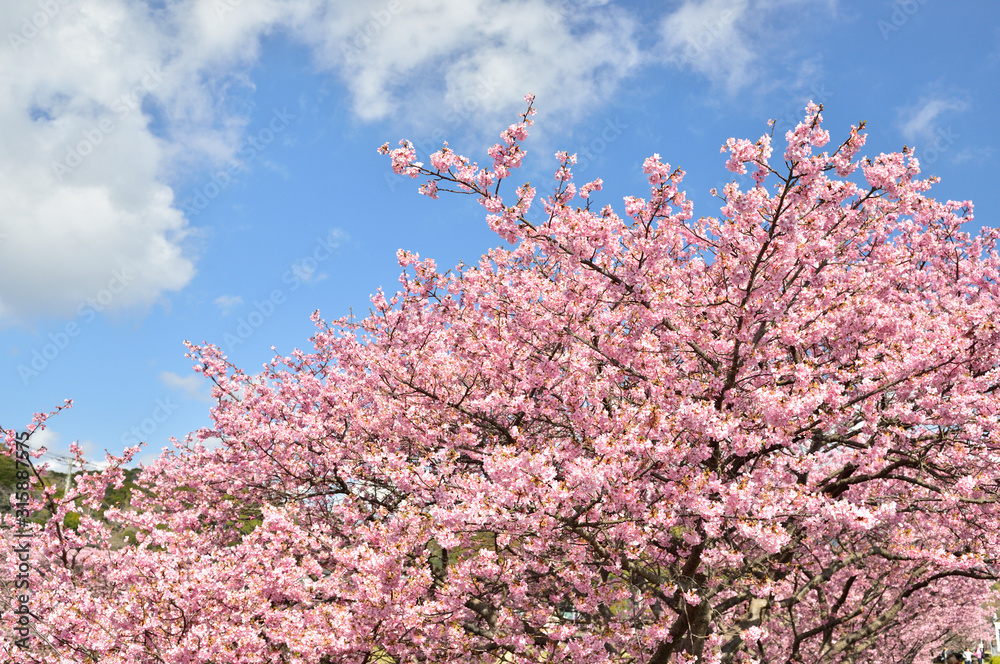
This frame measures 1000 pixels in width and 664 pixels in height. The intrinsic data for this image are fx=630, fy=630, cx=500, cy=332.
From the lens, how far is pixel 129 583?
25.2 feet

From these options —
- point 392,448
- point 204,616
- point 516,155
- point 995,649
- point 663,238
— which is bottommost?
point 204,616

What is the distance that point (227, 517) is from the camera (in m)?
11.6

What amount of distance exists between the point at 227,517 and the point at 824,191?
1090 cm

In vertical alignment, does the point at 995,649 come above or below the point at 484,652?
above

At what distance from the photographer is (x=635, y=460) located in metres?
6.17

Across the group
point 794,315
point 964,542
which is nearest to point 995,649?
point 964,542

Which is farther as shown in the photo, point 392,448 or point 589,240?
point 392,448

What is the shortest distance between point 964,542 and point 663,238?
18.5 feet

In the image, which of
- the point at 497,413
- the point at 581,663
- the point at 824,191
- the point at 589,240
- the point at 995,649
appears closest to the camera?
the point at 824,191

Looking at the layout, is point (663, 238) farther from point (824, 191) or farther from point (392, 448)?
point (392, 448)

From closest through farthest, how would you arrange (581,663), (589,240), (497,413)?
(581,663)
(589,240)
(497,413)

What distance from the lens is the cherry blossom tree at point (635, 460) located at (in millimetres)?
6145

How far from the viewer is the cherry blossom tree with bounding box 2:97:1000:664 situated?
20.2ft

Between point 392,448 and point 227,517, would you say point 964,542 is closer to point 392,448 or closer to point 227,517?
point 392,448
